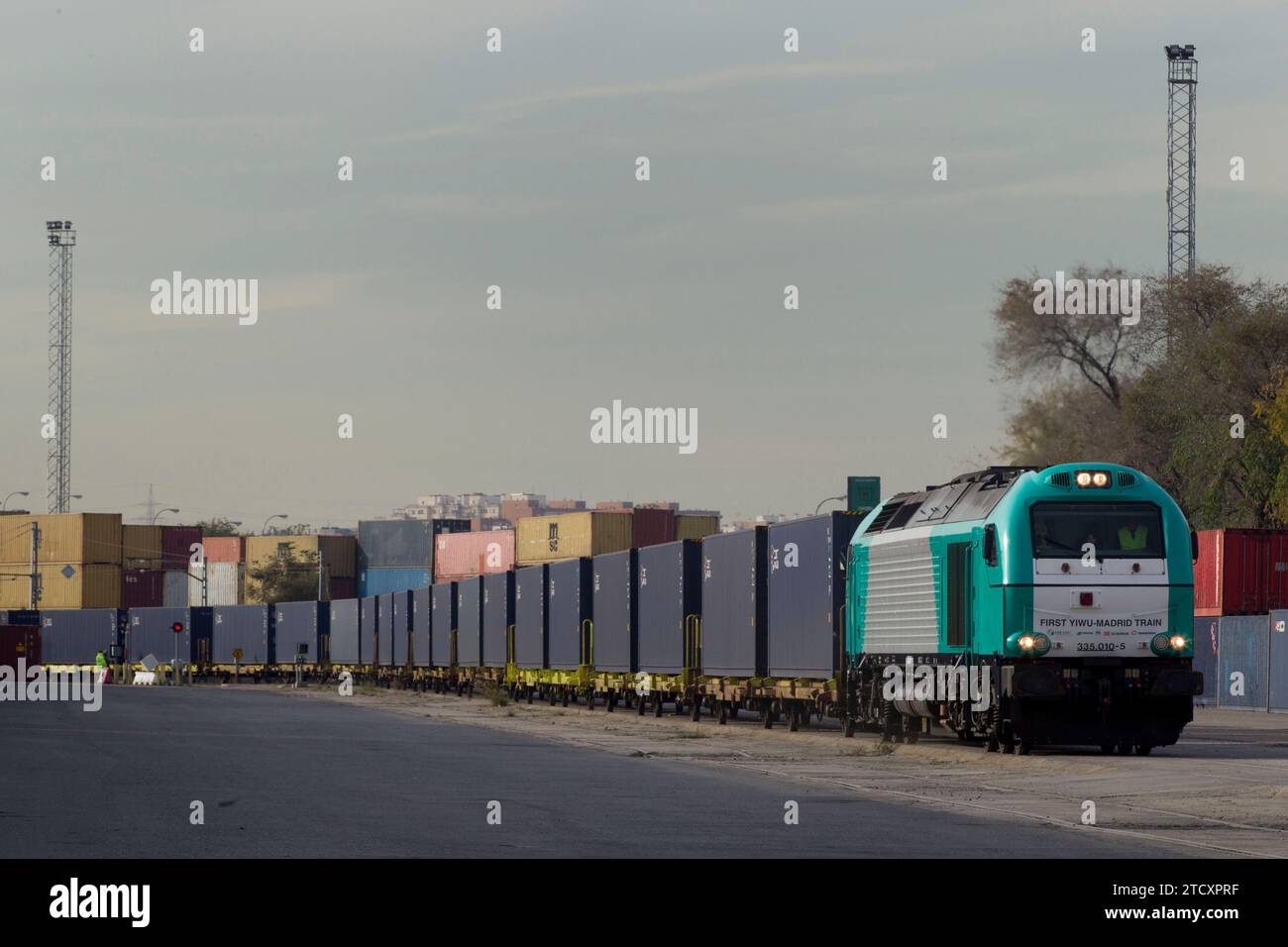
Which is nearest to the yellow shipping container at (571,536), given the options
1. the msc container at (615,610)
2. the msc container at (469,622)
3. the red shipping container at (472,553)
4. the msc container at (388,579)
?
the red shipping container at (472,553)

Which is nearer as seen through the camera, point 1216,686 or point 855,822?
point 855,822

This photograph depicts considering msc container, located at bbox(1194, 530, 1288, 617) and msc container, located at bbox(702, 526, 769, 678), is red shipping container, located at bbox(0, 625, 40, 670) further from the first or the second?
msc container, located at bbox(1194, 530, 1288, 617)

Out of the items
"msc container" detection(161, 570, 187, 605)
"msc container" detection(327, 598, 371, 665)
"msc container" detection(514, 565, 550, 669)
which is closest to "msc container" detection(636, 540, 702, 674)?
"msc container" detection(514, 565, 550, 669)

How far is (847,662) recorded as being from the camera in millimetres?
30672

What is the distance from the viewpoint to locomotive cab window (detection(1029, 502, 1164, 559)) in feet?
80.4

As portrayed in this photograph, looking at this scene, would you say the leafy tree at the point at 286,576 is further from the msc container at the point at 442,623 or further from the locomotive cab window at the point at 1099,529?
the locomotive cab window at the point at 1099,529

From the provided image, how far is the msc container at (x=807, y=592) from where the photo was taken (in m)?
31.2

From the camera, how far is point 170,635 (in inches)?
3962

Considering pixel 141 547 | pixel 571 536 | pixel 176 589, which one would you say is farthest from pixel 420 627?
pixel 176 589

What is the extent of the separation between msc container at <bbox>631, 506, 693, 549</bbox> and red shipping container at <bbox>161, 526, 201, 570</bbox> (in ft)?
138
